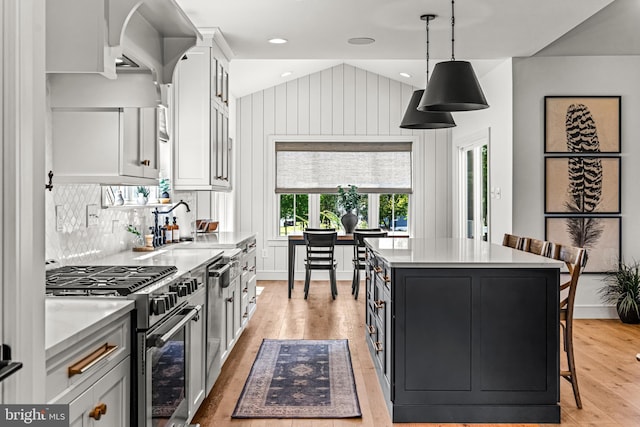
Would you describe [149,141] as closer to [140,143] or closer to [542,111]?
[140,143]

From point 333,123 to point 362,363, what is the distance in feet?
16.3

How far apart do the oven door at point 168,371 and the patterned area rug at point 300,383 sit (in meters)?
0.75

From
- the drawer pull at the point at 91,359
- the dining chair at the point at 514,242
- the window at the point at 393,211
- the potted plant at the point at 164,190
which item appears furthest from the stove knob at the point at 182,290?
the window at the point at 393,211

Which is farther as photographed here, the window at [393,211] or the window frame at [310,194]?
the window at [393,211]

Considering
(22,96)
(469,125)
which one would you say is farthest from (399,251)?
(469,125)

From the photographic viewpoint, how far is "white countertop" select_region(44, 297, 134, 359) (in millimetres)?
1501

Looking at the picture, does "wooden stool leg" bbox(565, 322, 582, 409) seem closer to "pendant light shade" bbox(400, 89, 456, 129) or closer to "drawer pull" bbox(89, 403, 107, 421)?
"pendant light shade" bbox(400, 89, 456, 129)

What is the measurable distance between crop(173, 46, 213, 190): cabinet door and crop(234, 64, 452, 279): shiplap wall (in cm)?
385

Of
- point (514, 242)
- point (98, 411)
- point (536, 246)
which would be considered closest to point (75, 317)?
point (98, 411)

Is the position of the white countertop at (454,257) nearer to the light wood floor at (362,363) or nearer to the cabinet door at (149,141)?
the light wood floor at (362,363)

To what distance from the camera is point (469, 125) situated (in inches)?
290

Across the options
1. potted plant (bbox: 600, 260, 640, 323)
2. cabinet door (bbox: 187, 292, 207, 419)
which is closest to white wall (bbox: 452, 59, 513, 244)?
potted plant (bbox: 600, 260, 640, 323)

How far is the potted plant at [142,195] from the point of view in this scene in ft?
13.1

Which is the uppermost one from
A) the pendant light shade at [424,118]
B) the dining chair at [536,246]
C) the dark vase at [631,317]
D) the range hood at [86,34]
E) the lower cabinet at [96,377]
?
the pendant light shade at [424,118]
